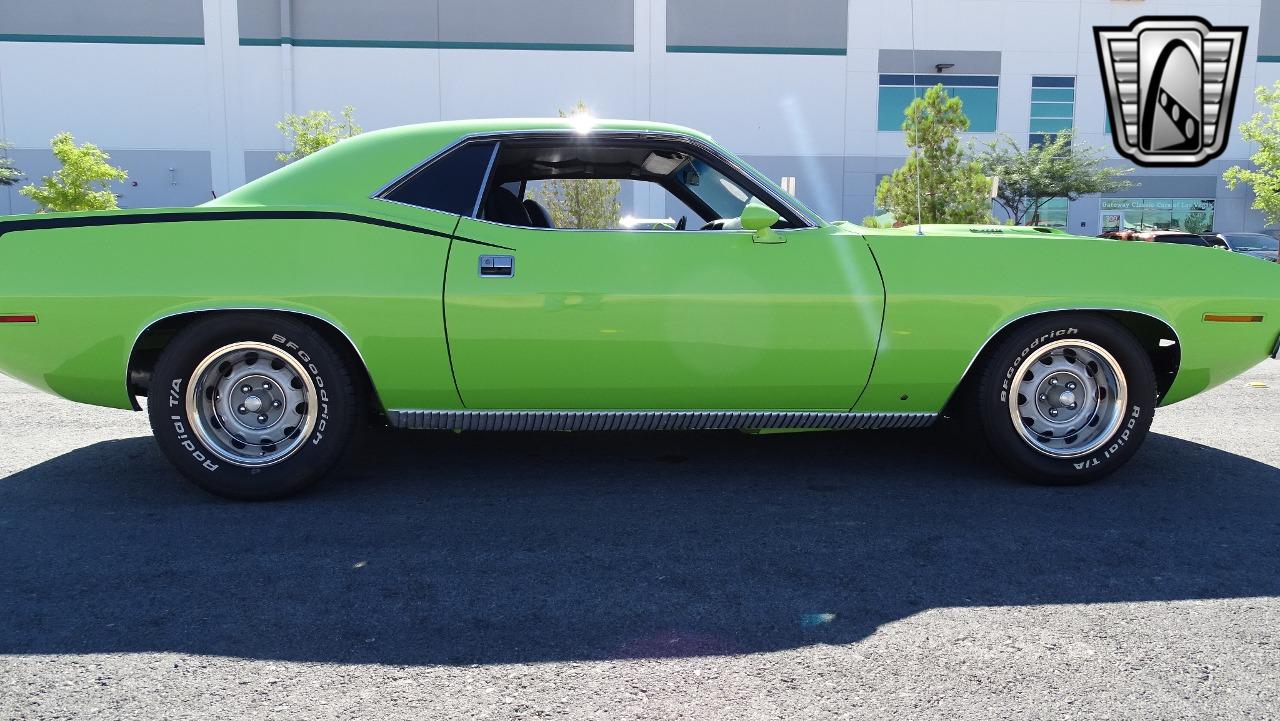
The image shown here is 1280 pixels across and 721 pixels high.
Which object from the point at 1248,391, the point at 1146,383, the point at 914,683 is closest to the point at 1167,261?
the point at 1146,383

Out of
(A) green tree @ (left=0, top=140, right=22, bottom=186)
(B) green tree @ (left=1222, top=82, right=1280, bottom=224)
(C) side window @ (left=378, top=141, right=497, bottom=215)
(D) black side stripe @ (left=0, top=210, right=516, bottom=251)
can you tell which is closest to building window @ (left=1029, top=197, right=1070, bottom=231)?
(B) green tree @ (left=1222, top=82, right=1280, bottom=224)

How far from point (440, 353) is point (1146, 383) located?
287 cm

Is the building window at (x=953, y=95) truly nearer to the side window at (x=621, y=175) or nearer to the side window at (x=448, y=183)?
the side window at (x=621, y=175)

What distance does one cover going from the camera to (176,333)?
11.8 ft

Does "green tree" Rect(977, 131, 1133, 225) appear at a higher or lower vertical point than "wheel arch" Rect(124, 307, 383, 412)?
higher

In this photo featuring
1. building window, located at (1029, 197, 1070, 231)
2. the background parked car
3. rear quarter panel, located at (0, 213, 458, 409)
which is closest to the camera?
rear quarter panel, located at (0, 213, 458, 409)

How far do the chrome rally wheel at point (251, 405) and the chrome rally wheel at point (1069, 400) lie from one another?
289 cm

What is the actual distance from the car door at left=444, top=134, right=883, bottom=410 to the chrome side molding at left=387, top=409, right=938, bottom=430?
1.8 inches

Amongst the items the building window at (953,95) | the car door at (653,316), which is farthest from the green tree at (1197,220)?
the car door at (653,316)

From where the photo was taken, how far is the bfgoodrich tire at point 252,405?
346cm

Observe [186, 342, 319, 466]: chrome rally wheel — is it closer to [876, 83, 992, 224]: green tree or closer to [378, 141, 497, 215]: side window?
[378, 141, 497, 215]: side window

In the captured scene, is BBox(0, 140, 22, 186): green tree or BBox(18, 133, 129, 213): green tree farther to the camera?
BBox(0, 140, 22, 186): green tree

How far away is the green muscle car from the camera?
3.43m

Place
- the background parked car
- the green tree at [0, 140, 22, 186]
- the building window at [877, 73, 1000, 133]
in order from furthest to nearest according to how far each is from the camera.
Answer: the building window at [877, 73, 1000, 133] < the green tree at [0, 140, 22, 186] < the background parked car
